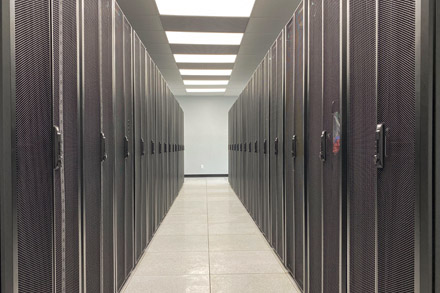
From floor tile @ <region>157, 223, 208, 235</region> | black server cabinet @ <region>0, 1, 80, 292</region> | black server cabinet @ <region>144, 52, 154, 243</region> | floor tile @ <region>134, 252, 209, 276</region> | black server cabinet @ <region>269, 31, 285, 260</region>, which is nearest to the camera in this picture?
black server cabinet @ <region>0, 1, 80, 292</region>

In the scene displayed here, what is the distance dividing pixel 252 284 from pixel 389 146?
174 centimetres

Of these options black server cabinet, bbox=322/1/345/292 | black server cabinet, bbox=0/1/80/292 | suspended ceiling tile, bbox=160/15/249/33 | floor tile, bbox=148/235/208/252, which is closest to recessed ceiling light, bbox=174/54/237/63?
suspended ceiling tile, bbox=160/15/249/33

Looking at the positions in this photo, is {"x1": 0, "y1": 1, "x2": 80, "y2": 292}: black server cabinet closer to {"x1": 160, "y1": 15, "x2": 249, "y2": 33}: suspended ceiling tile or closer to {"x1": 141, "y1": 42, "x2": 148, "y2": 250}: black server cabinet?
{"x1": 141, "y1": 42, "x2": 148, "y2": 250}: black server cabinet

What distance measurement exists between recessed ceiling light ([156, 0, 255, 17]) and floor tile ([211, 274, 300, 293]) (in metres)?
3.32

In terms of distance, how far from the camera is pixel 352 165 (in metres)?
1.56

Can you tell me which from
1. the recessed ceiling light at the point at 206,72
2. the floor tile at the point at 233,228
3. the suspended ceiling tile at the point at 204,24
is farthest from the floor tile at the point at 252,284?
the recessed ceiling light at the point at 206,72

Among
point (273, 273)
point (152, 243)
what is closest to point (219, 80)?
point (152, 243)

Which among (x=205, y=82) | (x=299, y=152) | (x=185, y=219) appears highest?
(x=205, y=82)

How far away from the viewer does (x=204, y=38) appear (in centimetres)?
605

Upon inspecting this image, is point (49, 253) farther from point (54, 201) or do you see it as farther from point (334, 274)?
point (334, 274)

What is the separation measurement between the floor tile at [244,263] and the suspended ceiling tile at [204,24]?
3.28m

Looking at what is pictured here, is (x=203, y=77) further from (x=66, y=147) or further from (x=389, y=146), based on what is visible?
(x=389, y=146)

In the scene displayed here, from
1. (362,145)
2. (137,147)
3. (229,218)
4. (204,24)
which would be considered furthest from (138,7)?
(362,145)

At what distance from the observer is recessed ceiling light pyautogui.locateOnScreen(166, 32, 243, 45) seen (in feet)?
19.1
